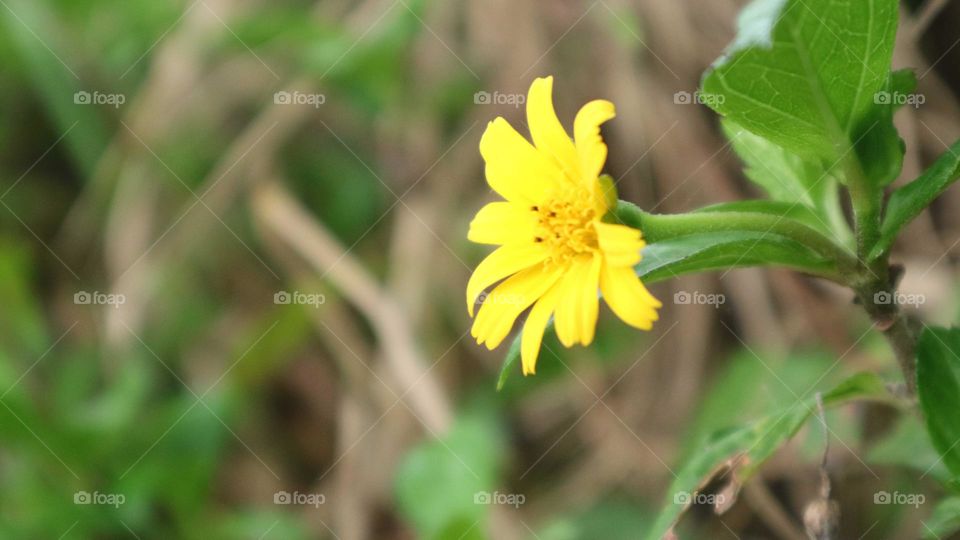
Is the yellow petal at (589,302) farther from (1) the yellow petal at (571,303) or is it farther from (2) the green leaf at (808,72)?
(2) the green leaf at (808,72)

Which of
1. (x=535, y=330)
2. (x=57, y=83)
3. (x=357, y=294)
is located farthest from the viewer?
Result: (x=57, y=83)

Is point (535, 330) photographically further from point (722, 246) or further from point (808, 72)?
point (808, 72)

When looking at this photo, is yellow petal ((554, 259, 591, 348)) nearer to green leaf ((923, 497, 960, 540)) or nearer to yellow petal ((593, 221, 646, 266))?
yellow petal ((593, 221, 646, 266))

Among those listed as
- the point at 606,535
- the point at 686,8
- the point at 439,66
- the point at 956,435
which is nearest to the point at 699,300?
the point at 606,535

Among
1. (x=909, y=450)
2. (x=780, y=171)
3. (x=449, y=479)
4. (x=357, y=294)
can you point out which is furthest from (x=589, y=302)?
(x=357, y=294)

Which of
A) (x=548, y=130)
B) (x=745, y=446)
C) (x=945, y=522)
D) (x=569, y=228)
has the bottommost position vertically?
(x=945, y=522)
